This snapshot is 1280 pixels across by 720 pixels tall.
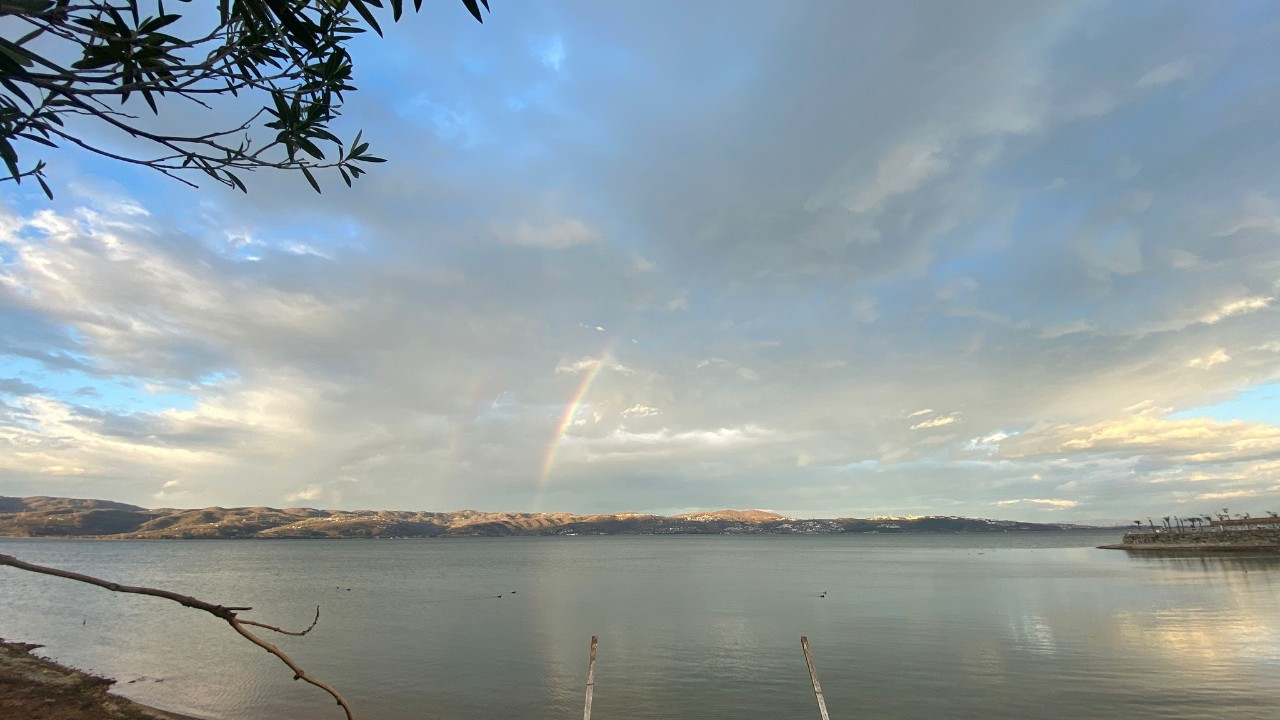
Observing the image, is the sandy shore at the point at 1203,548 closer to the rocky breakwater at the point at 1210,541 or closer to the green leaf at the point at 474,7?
the rocky breakwater at the point at 1210,541


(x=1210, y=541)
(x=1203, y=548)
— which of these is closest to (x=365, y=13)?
(x=1203, y=548)

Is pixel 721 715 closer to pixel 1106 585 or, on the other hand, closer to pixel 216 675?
pixel 216 675

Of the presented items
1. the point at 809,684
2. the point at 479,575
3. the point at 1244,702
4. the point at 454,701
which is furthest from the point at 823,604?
the point at 479,575

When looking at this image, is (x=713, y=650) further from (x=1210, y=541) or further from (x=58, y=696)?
(x=1210, y=541)

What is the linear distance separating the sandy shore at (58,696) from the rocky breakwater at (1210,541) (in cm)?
13465

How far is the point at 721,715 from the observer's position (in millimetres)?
23891

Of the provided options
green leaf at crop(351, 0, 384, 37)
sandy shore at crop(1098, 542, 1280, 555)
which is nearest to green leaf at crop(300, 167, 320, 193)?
green leaf at crop(351, 0, 384, 37)

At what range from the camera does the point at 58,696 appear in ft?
74.5

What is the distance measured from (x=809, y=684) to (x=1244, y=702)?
52.9 ft

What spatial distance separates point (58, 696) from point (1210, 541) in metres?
151

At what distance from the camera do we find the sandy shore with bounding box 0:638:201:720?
2055 centimetres

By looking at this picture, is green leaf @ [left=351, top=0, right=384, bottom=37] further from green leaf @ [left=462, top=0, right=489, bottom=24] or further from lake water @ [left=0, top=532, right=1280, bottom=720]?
lake water @ [left=0, top=532, right=1280, bottom=720]

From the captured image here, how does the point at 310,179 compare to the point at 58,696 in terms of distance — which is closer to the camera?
the point at 310,179

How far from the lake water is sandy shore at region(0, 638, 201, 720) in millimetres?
1770
